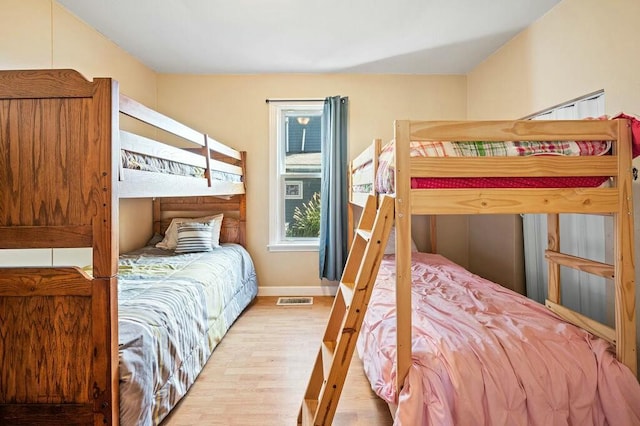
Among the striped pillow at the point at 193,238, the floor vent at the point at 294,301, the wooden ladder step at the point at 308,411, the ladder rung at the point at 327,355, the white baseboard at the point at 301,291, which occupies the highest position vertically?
the striped pillow at the point at 193,238

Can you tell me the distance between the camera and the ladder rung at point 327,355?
144 cm

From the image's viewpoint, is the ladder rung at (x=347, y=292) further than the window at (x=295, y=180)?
No

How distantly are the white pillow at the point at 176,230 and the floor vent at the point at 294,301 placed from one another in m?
0.89

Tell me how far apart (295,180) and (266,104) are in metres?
0.89

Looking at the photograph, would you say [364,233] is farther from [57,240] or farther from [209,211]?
[209,211]

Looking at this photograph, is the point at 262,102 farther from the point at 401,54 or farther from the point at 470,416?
the point at 470,416

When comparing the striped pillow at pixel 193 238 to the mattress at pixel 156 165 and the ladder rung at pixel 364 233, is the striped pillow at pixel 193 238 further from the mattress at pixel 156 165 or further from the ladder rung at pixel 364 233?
the ladder rung at pixel 364 233

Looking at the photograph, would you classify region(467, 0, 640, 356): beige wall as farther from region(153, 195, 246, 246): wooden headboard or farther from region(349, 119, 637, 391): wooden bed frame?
region(153, 195, 246, 246): wooden headboard

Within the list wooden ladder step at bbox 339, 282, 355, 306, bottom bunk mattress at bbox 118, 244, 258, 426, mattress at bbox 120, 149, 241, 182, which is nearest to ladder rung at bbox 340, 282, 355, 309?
wooden ladder step at bbox 339, 282, 355, 306

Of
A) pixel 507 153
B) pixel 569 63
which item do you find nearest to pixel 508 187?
pixel 507 153

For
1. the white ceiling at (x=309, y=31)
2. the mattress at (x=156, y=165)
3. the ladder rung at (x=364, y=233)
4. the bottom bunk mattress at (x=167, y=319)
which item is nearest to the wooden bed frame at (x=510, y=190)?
the ladder rung at (x=364, y=233)

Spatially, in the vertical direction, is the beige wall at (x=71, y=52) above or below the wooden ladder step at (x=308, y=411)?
above

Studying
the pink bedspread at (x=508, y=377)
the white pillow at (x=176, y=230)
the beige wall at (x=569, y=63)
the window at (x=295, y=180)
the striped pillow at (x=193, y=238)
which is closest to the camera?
the pink bedspread at (x=508, y=377)

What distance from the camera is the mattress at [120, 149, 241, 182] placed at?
1518mm
